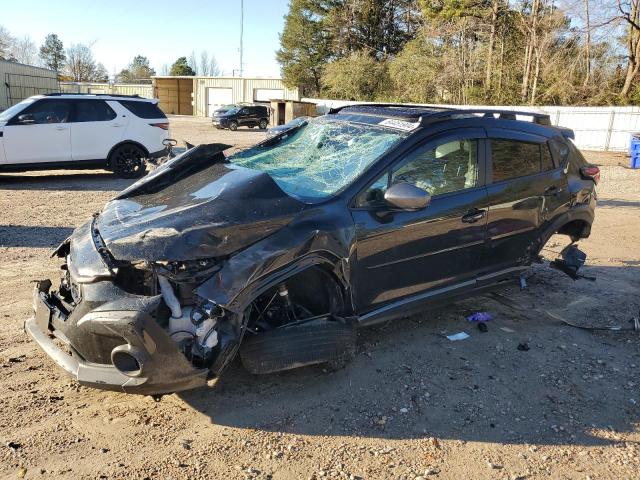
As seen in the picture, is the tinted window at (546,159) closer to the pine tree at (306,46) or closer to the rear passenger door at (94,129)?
the rear passenger door at (94,129)

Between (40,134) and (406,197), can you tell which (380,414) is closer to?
(406,197)

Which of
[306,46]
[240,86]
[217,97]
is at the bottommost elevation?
[217,97]

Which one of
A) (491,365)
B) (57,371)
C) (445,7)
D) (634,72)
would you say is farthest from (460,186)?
(445,7)

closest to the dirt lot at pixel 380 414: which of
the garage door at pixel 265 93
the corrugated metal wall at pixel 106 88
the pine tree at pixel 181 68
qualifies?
the garage door at pixel 265 93

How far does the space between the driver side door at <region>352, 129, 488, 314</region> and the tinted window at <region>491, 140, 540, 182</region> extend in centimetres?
17

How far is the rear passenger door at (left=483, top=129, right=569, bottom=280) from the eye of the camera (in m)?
4.39

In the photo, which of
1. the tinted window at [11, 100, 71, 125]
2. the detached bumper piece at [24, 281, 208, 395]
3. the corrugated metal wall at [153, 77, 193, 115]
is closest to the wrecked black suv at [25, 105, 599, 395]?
the detached bumper piece at [24, 281, 208, 395]

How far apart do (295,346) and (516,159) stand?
267 centimetres

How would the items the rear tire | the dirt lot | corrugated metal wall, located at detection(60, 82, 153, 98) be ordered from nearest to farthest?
the dirt lot, the rear tire, corrugated metal wall, located at detection(60, 82, 153, 98)

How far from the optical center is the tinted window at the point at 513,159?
4.43m

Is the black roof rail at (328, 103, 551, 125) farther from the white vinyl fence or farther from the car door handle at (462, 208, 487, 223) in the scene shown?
the white vinyl fence

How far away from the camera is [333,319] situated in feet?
11.5

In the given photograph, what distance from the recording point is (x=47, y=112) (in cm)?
1091

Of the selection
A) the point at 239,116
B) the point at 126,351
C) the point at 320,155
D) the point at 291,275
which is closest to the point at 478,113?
the point at 320,155
